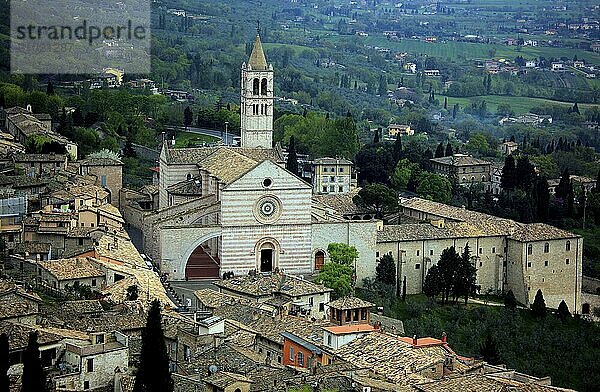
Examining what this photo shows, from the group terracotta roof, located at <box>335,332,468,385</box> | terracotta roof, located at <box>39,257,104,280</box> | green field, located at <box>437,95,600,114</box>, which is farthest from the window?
green field, located at <box>437,95,600,114</box>

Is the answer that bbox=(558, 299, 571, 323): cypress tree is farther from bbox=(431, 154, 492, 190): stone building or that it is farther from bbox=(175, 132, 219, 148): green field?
bbox=(175, 132, 219, 148): green field

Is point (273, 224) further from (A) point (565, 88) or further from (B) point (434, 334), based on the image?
(A) point (565, 88)

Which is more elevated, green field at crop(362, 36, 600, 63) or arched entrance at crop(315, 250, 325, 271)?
green field at crop(362, 36, 600, 63)

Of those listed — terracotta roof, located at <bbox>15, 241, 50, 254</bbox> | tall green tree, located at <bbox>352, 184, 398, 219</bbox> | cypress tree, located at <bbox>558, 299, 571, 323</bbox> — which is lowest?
cypress tree, located at <bbox>558, 299, 571, 323</bbox>

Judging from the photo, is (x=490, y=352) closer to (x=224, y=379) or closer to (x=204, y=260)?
(x=204, y=260)

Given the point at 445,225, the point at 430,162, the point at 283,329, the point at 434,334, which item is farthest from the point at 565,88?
the point at 283,329

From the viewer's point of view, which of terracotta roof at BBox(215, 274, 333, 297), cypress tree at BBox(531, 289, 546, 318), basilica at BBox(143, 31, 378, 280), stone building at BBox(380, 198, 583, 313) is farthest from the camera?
stone building at BBox(380, 198, 583, 313)

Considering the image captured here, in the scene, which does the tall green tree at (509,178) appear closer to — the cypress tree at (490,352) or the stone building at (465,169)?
the stone building at (465,169)
